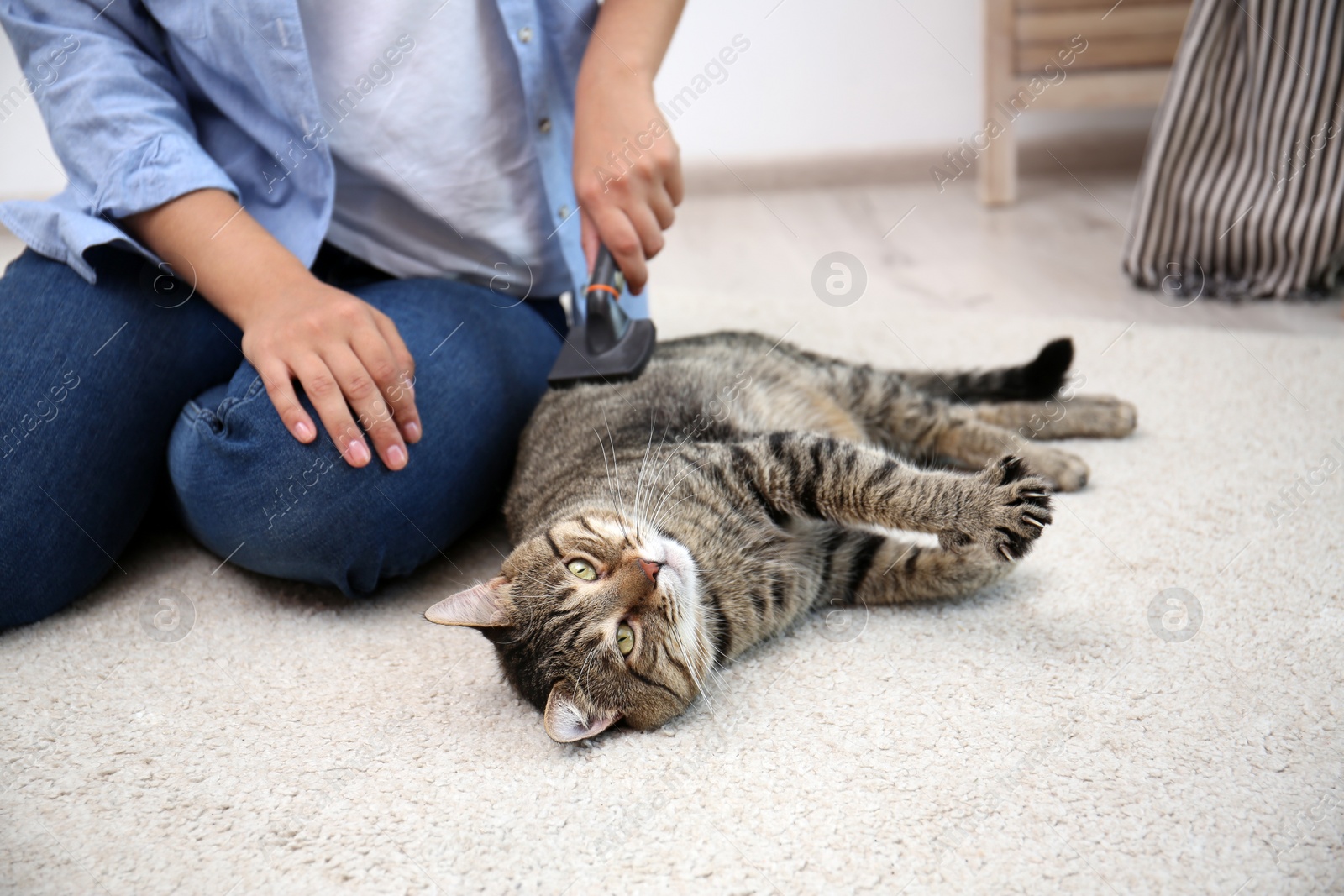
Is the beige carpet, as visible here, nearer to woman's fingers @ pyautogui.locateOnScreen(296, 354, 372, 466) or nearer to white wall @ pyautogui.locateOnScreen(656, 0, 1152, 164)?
woman's fingers @ pyautogui.locateOnScreen(296, 354, 372, 466)

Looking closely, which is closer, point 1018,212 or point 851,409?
point 851,409

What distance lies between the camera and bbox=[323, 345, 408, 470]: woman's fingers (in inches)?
44.8

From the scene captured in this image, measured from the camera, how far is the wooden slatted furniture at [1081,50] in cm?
270

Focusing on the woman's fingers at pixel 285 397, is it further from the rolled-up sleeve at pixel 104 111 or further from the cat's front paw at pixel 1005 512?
the cat's front paw at pixel 1005 512

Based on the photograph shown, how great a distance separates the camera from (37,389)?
1.24 m

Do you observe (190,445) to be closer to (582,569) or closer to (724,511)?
(582,569)

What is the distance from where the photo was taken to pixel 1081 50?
276cm

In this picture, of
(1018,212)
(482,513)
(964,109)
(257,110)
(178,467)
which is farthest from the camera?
(964,109)

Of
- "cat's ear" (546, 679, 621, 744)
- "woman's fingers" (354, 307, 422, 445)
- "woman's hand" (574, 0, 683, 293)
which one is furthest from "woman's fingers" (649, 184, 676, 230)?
"cat's ear" (546, 679, 621, 744)

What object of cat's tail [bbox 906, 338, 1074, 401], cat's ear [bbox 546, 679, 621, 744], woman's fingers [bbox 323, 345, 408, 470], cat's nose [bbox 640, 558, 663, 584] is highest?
woman's fingers [bbox 323, 345, 408, 470]

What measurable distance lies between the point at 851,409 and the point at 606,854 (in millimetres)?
965

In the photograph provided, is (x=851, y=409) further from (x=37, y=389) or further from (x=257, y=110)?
(x=37, y=389)

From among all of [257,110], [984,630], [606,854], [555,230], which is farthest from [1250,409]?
[257,110]

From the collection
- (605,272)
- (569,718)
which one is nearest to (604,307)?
(605,272)
